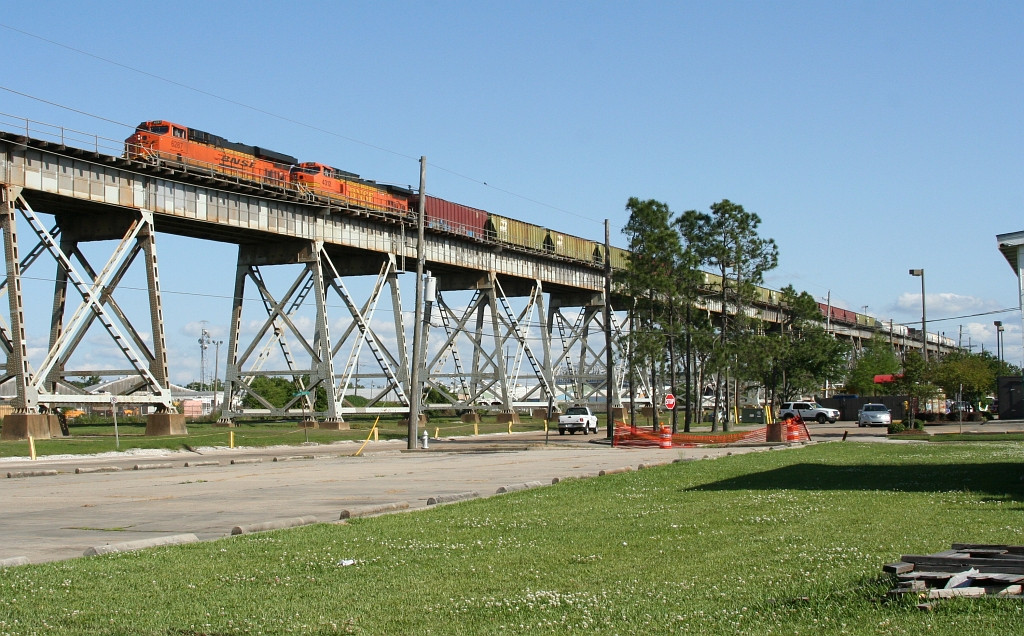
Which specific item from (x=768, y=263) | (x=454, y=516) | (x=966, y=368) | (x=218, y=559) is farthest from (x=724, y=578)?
(x=966, y=368)

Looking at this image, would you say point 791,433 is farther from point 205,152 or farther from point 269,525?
point 269,525

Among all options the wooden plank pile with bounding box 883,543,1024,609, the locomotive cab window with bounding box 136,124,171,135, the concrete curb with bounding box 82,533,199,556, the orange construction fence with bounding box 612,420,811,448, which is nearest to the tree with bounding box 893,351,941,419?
the orange construction fence with bounding box 612,420,811,448

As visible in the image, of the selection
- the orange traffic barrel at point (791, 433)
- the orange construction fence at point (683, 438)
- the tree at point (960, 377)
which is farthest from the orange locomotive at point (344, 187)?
the tree at point (960, 377)

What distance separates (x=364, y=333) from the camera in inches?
2405

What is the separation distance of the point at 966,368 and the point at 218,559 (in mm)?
76903

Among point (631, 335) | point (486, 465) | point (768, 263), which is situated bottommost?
point (486, 465)

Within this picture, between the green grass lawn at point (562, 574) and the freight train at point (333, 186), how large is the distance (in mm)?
37477

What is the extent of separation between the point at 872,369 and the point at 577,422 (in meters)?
62.5

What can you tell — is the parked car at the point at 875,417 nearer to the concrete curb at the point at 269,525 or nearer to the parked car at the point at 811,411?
the parked car at the point at 811,411

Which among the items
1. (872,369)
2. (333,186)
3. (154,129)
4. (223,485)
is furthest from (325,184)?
(872,369)

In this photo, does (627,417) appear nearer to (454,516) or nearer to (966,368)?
(966,368)

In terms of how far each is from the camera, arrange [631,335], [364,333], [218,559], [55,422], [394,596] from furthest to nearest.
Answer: [364,333] < [631,335] < [55,422] < [218,559] < [394,596]

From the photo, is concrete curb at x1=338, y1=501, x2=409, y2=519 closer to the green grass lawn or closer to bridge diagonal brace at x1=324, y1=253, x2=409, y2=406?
the green grass lawn

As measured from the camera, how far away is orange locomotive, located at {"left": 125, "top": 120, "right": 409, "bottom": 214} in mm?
49375
